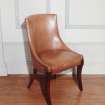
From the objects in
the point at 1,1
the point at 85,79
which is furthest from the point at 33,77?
the point at 1,1

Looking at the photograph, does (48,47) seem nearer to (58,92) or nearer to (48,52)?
(48,52)

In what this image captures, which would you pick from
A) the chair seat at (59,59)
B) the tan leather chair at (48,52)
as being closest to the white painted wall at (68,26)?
the tan leather chair at (48,52)

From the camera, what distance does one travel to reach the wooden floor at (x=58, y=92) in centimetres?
232

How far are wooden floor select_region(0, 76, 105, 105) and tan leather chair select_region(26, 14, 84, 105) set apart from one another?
10 centimetres

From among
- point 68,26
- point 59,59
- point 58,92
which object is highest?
point 68,26

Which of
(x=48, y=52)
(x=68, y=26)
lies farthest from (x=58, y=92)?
(x=68, y=26)

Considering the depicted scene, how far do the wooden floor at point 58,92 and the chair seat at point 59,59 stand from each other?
1.15ft

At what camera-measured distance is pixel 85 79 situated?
2.81 m

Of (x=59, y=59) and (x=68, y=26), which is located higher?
(x=68, y=26)

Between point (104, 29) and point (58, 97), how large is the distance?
93 cm

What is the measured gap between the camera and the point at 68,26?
8.87 feet

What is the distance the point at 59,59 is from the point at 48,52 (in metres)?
0.23

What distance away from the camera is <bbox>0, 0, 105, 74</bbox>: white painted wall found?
264 cm

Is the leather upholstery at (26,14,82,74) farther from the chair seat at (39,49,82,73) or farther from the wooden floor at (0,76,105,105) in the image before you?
the wooden floor at (0,76,105,105)
